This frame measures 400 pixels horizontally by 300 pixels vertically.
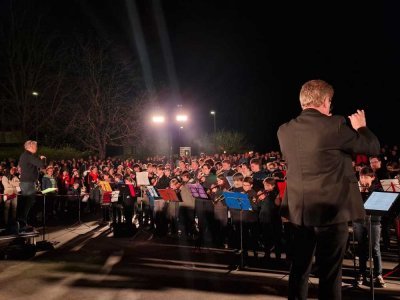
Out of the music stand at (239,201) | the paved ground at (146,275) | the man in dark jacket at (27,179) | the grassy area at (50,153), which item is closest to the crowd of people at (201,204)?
the man in dark jacket at (27,179)

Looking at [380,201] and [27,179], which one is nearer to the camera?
[380,201]

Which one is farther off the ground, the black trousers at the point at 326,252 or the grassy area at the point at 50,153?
the grassy area at the point at 50,153

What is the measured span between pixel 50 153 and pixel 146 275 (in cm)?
2467

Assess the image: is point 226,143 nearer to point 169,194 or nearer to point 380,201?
point 169,194

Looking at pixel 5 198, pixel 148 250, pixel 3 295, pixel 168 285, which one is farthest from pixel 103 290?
pixel 5 198

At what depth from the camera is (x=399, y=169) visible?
484 inches

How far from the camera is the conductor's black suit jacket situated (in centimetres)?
339

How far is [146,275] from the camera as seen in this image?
795 cm

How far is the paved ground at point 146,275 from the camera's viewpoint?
676cm

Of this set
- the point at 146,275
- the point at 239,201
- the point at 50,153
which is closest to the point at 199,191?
the point at 239,201

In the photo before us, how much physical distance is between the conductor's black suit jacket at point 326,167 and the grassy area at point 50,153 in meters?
26.4

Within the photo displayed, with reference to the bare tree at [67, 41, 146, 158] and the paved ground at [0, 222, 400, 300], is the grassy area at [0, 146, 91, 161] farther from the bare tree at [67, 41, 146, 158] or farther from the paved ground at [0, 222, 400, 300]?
the paved ground at [0, 222, 400, 300]

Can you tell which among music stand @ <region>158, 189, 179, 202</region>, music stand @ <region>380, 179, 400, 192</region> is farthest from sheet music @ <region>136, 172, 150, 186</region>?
music stand @ <region>380, 179, 400, 192</region>

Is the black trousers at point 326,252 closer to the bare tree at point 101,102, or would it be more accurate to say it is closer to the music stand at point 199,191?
the music stand at point 199,191
